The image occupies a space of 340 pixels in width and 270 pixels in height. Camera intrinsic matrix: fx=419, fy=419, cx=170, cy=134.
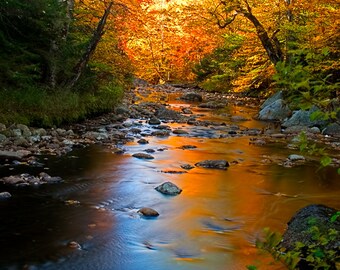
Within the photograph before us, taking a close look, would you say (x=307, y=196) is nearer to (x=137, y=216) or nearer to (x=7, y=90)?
(x=137, y=216)

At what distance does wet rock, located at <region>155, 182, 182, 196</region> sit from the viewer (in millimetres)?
7105

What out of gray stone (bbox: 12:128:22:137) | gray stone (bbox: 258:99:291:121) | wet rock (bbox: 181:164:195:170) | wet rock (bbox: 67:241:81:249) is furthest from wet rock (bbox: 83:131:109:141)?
gray stone (bbox: 258:99:291:121)

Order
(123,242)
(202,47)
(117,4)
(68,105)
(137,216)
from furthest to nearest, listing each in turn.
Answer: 1. (202,47)
2. (117,4)
3. (68,105)
4. (137,216)
5. (123,242)

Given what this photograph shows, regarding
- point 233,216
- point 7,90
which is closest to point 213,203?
point 233,216

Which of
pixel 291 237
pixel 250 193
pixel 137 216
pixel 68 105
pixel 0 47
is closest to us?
pixel 291 237

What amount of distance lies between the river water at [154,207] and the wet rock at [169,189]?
0.52 ft

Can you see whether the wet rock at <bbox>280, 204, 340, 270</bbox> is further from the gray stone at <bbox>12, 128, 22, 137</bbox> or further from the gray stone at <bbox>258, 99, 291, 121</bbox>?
the gray stone at <bbox>258, 99, 291, 121</bbox>

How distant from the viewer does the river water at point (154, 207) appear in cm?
468

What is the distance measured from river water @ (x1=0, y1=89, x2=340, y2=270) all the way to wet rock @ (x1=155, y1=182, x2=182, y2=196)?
0.16m

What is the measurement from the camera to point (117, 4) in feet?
45.4

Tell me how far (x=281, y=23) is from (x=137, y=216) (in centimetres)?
1415

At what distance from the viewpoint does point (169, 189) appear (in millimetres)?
7145

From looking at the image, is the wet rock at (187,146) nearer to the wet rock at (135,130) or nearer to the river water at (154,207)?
the river water at (154,207)

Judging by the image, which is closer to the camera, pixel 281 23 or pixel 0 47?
pixel 0 47
